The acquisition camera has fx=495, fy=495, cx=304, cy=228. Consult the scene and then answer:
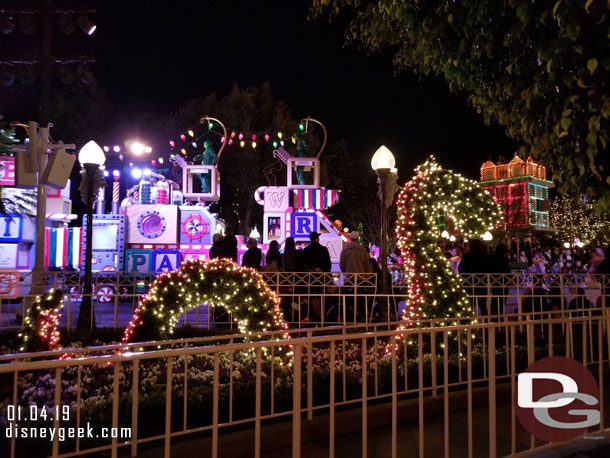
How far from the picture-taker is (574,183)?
4223 mm

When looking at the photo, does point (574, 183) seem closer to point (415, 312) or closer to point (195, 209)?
point (415, 312)

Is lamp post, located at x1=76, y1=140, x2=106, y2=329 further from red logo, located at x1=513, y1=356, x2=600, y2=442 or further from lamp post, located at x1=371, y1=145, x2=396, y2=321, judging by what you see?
red logo, located at x1=513, y1=356, x2=600, y2=442

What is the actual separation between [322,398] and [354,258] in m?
4.68

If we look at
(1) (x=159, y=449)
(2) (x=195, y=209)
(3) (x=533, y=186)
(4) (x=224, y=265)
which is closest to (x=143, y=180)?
(2) (x=195, y=209)

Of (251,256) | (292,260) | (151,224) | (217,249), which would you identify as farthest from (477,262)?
(151,224)

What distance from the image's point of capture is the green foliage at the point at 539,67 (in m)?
3.57

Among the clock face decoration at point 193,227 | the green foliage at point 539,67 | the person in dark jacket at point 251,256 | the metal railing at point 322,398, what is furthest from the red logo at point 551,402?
the clock face decoration at point 193,227

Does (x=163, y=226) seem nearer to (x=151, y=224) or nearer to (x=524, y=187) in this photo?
(x=151, y=224)

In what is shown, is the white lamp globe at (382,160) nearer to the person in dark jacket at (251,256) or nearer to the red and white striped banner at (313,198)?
the person in dark jacket at (251,256)

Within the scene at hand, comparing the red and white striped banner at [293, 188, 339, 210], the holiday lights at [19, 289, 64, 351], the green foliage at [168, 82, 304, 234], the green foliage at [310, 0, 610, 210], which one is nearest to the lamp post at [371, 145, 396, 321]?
the green foliage at [310, 0, 610, 210]

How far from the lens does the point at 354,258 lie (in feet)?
32.3

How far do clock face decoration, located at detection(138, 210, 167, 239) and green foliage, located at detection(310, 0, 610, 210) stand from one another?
13.3m

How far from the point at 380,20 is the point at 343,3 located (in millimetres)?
510

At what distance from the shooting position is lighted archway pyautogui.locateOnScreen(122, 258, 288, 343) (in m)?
5.84
